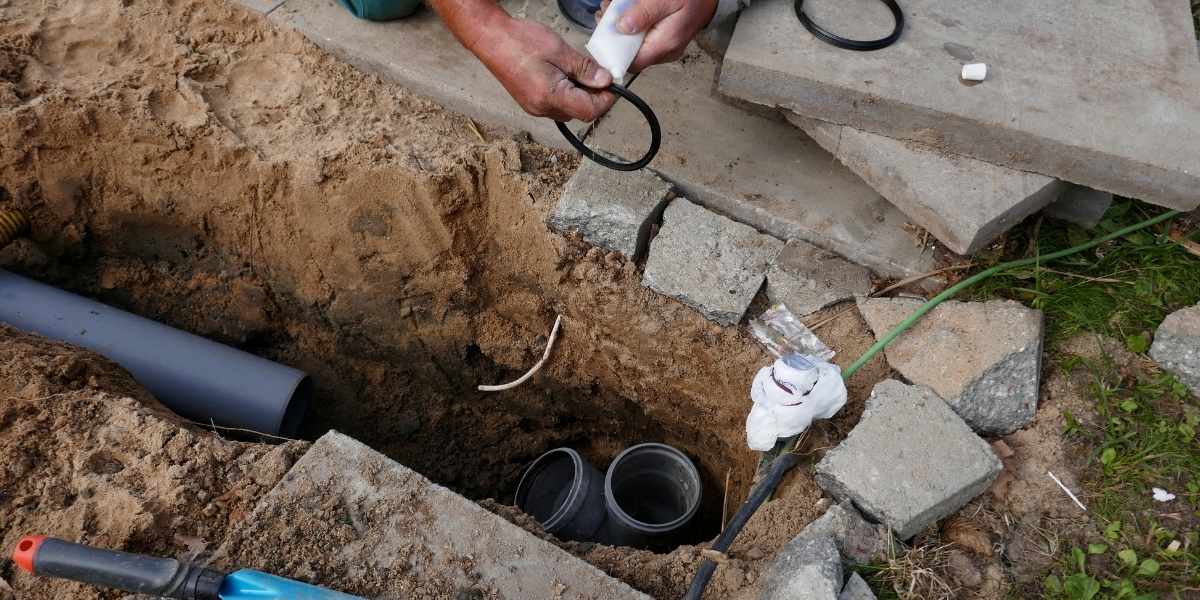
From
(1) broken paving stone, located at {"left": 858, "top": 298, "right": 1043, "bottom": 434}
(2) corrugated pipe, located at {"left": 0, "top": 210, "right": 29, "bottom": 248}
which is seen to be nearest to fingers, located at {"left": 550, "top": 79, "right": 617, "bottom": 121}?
(1) broken paving stone, located at {"left": 858, "top": 298, "right": 1043, "bottom": 434}

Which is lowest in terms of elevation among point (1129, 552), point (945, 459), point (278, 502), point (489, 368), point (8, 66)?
point (489, 368)

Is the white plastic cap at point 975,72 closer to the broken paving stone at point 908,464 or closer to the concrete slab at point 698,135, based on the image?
the concrete slab at point 698,135

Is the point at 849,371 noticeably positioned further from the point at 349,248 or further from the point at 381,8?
the point at 381,8

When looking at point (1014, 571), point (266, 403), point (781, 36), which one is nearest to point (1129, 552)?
point (1014, 571)

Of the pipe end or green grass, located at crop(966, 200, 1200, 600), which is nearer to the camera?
the pipe end

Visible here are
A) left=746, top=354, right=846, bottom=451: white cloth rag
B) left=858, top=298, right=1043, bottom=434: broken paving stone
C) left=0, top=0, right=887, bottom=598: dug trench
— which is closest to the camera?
left=746, top=354, right=846, bottom=451: white cloth rag

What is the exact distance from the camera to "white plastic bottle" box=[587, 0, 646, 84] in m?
2.21

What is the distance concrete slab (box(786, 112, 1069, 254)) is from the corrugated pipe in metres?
2.79

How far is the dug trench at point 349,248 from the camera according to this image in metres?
2.77

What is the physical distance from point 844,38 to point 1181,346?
1304 millimetres

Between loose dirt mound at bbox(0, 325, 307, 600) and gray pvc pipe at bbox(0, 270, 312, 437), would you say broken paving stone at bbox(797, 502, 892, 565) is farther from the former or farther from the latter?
gray pvc pipe at bbox(0, 270, 312, 437)

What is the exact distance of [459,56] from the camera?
309 cm

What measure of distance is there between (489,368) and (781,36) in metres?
1.60

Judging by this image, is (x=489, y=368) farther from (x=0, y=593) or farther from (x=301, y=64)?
(x=0, y=593)
